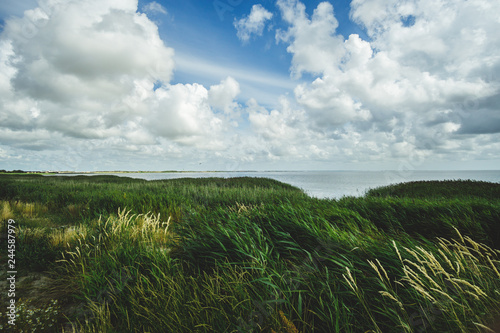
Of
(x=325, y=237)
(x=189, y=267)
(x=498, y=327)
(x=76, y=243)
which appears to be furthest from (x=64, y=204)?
(x=498, y=327)

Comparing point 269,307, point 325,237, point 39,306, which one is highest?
point 325,237

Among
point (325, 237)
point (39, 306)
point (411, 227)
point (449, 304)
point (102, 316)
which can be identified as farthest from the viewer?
point (411, 227)

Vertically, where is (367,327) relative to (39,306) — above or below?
above

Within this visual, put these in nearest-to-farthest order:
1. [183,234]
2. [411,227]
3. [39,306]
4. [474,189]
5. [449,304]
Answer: [449,304] < [39,306] < [183,234] < [411,227] < [474,189]

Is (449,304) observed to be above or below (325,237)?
below

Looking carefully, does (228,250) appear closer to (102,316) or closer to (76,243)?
(102,316)

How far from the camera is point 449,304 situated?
2174 millimetres

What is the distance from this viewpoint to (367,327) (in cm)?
231

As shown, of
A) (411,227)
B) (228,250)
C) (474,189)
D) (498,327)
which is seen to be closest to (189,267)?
(228,250)

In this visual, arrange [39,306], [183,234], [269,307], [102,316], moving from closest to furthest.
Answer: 1. [269,307]
2. [102,316]
3. [39,306]
4. [183,234]

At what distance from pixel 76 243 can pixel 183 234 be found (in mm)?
2250

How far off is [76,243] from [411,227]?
784cm

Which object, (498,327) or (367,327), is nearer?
(498,327)

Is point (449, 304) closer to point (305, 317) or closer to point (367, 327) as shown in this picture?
point (367, 327)
